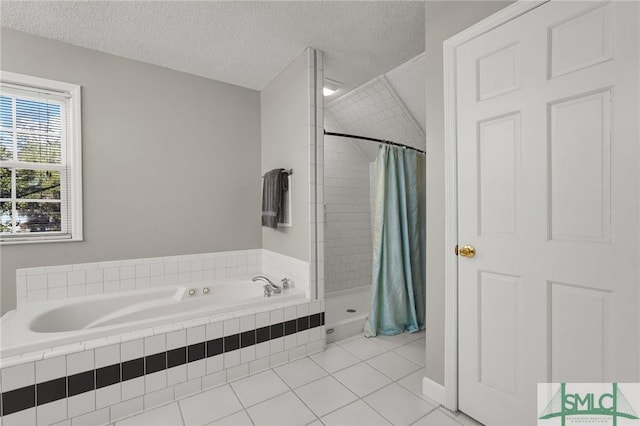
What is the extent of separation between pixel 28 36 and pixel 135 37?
2.51 feet

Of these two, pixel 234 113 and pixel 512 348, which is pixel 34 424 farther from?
pixel 234 113

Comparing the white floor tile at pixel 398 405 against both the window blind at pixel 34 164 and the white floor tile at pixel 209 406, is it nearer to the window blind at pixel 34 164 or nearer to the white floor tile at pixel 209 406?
the white floor tile at pixel 209 406

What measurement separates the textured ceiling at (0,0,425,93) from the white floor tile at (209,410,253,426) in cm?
252

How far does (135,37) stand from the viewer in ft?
7.42

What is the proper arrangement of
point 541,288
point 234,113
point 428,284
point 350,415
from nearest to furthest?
point 541,288
point 350,415
point 428,284
point 234,113

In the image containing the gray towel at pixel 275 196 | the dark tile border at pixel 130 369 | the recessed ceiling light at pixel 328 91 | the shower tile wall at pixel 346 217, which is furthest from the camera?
the shower tile wall at pixel 346 217

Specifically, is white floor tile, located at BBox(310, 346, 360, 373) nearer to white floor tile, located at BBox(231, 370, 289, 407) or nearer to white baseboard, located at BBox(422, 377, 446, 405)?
white floor tile, located at BBox(231, 370, 289, 407)

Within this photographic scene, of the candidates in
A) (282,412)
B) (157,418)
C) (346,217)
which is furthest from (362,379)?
(346,217)

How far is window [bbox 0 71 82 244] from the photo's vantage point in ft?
7.25

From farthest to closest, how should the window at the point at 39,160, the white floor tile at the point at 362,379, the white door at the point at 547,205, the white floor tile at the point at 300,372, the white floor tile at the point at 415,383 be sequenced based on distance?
the window at the point at 39,160, the white floor tile at the point at 300,372, the white floor tile at the point at 362,379, the white floor tile at the point at 415,383, the white door at the point at 547,205

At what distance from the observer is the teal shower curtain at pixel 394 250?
283cm

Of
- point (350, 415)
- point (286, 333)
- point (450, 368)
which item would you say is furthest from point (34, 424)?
point (450, 368)

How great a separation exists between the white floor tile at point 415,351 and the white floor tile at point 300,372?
703 mm

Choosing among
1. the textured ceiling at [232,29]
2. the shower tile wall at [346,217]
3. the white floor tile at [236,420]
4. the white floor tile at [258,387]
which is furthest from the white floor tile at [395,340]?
the textured ceiling at [232,29]
